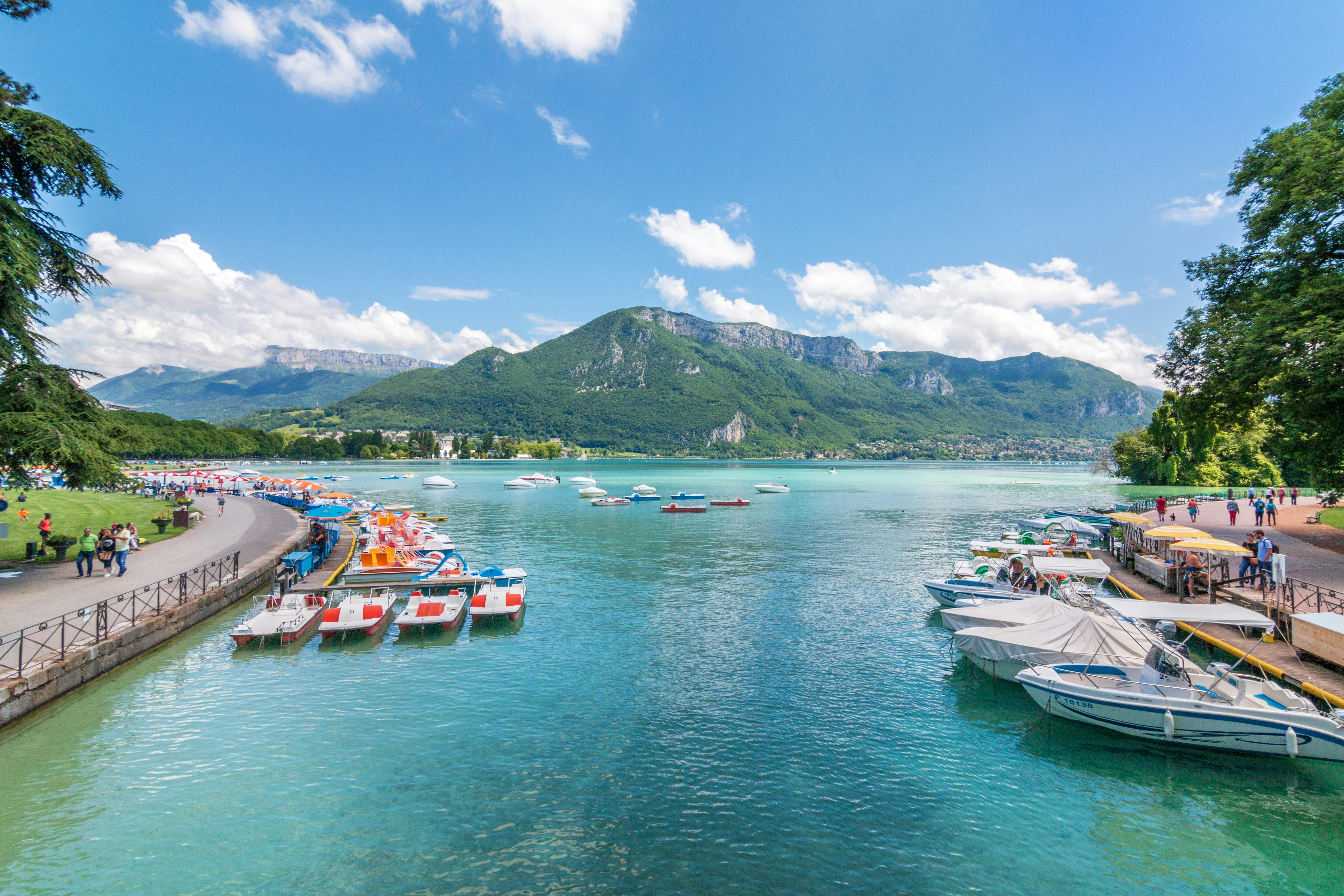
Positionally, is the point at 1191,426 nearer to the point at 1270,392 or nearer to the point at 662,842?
the point at 1270,392

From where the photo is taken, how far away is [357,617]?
20.3 metres

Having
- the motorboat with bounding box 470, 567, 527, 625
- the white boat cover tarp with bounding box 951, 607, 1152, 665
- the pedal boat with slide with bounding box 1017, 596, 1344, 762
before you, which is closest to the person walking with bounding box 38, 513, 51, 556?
the motorboat with bounding box 470, 567, 527, 625

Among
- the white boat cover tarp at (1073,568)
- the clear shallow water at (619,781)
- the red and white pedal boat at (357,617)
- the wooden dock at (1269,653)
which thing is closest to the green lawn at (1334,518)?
the wooden dock at (1269,653)

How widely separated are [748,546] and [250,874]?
119ft

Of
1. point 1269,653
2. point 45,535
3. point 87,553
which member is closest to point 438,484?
point 45,535

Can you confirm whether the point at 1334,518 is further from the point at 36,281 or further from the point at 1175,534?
the point at 36,281

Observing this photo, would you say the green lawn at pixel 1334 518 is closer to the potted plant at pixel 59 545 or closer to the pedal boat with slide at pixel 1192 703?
the pedal boat with slide at pixel 1192 703

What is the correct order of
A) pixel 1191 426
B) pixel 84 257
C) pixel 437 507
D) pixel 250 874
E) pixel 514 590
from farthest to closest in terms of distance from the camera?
pixel 437 507, pixel 1191 426, pixel 514 590, pixel 84 257, pixel 250 874

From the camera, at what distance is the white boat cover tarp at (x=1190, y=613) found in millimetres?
14969

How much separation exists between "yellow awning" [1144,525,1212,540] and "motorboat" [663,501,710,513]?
42.9 meters

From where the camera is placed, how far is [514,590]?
76.5 ft

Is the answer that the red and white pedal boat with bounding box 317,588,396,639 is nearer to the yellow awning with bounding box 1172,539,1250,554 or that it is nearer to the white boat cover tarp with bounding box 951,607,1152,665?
the white boat cover tarp with bounding box 951,607,1152,665

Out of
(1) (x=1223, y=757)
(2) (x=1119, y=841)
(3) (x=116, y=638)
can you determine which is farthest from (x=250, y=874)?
(1) (x=1223, y=757)

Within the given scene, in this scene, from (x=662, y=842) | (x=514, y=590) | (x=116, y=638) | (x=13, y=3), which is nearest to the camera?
(x=662, y=842)
